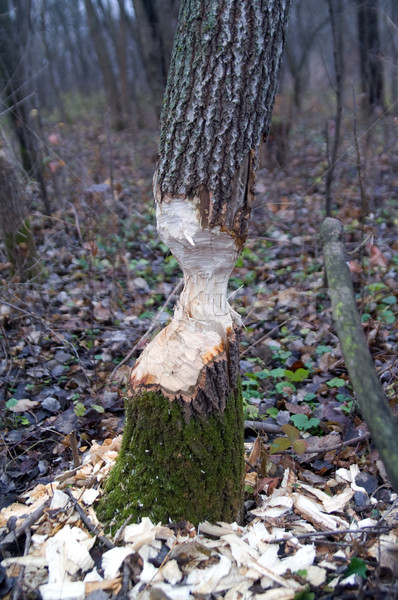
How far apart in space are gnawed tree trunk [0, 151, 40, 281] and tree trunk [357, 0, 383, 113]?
17.6 ft

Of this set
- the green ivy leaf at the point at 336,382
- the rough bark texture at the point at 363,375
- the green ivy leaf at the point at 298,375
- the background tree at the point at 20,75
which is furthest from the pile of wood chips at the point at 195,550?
the background tree at the point at 20,75

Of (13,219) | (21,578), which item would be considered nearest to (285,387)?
(21,578)

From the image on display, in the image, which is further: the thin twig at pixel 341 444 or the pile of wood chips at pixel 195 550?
the thin twig at pixel 341 444

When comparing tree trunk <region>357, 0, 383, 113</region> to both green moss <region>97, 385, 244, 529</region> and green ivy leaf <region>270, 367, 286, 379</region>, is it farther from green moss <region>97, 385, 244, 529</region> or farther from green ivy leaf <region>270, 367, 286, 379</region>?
green moss <region>97, 385, 244, 529</region>

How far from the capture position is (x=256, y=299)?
173 inches

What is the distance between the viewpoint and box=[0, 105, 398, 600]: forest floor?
175 centimetres

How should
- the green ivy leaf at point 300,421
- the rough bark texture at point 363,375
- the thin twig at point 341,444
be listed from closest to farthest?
the rough bark texture at point 363,375 < the thin twig at point 341,444 < the green ivy leaf at point 300,421

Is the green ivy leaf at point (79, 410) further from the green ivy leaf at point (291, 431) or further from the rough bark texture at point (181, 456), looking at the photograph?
the green ivy leaf at point (291, 431)

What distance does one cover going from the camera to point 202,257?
1.95 m

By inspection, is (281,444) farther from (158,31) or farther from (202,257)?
(158,31)

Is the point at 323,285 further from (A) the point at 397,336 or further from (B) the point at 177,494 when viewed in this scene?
(B) the point at 177,494

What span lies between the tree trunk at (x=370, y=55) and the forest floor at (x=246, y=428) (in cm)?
272

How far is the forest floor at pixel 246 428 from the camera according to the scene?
1.75 metres

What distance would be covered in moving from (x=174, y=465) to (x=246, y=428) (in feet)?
3.02
